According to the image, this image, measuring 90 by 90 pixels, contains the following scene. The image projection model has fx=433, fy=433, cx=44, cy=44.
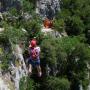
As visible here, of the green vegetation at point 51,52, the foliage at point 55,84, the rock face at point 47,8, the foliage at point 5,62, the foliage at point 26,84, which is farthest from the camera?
the rock face at point 47,8

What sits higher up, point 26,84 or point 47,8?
point 47,8

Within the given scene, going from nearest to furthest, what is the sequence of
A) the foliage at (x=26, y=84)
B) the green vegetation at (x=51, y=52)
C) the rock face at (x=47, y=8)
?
1. the foliage at (x=26, y=84)
2. the green vegetation at (x=51, y=52)
3. the rock face at (x=47, y=8)

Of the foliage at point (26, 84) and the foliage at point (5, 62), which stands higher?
the foliage at point (5, 62)

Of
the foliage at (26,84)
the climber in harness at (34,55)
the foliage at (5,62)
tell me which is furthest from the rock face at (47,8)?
the foliage at (5,62)

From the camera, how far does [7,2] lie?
90.1 feet

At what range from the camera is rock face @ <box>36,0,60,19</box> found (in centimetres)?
2974

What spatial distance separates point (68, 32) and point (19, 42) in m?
7.99

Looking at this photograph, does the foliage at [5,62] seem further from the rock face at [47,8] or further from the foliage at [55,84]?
the rock face at [47,8]

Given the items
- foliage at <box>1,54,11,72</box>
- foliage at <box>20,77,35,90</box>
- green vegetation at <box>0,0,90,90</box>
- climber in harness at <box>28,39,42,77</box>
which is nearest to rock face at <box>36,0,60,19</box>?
green vegetation at <box>0,0,90,90</box>

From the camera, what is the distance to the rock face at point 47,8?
29.7 m

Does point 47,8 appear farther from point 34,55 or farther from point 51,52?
point 34,55

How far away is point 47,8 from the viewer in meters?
30.5

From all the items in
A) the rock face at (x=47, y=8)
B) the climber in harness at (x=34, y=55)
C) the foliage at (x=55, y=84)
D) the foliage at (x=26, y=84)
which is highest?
the rock face at (x=47, y=8)

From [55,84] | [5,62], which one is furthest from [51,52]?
[5,62]
